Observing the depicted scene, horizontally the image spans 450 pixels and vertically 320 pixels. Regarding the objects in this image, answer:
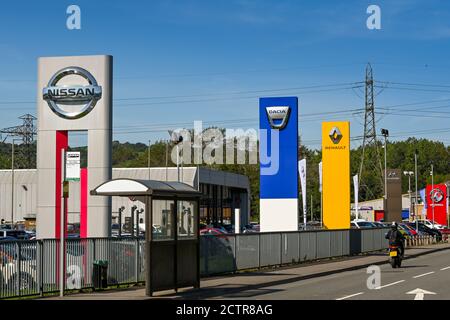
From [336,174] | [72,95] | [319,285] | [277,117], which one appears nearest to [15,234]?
[336,174]

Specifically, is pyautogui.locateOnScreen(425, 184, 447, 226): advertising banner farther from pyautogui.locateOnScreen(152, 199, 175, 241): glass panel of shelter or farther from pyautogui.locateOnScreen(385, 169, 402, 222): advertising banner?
pyautogui.locateOnScreen(152, 199, 175, 241): glass panel of shelter

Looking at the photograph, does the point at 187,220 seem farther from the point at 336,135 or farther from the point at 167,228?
the point at 336,135

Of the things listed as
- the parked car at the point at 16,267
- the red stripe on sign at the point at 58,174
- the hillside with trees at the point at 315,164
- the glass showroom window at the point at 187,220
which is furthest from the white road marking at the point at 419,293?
the hillside with trees at the point at 315,164

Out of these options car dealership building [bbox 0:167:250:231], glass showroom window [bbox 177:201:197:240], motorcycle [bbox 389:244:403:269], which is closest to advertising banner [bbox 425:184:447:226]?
car dealership building [bbox 0:167:250:231]

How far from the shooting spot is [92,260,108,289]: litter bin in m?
23.0

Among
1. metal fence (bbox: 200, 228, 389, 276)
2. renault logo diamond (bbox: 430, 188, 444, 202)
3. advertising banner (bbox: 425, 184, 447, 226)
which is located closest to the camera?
metal fence (bbox: 200, 228, 389, 276)

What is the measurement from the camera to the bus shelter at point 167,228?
→ 67.7 ft

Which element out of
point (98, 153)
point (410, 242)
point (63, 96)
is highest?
point (63, 96)

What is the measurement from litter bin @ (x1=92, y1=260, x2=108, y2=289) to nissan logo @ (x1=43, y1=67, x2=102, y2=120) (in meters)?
8.98

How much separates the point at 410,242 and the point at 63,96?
109 feet

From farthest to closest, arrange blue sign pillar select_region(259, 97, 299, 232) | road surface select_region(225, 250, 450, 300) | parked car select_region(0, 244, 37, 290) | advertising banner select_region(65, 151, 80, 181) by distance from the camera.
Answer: blue sign pillar select_region(259, 97, 299, 232) < advertising banner select_region(65, 151, 80, 181) < road surface select_region(225, 250, 450, 300) < parked car select_region(0, 244, 37, 290)
